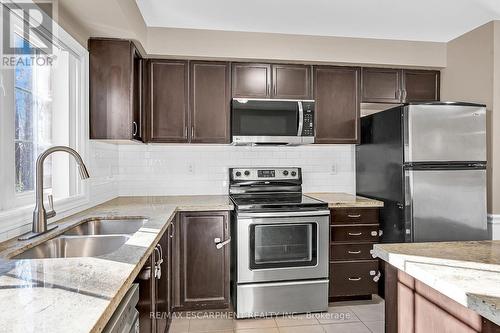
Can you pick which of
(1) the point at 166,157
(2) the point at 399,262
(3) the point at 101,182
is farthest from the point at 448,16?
(3) the point at 101,182

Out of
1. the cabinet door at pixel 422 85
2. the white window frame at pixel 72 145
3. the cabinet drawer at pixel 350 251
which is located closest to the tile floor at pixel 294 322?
the cabinet drawer at pixel 350 251

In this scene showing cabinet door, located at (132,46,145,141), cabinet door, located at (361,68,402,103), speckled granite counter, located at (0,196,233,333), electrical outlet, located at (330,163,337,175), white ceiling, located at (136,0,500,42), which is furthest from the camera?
electrical outlet, located at (330,163,337,175)

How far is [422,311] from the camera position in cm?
117

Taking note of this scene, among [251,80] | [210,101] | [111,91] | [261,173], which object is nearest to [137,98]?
[111,91]

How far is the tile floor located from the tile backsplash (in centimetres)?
118

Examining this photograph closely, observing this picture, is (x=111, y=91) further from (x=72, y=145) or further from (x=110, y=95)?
(x=72, y=145)

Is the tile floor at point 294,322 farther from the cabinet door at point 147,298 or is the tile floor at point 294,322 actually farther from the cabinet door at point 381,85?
the cabinet door at point 381,85

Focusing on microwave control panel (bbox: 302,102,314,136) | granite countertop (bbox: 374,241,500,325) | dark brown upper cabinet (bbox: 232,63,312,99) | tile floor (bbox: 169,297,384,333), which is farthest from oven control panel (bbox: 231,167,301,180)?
granite countertop (bbox: 374,241,500,325)

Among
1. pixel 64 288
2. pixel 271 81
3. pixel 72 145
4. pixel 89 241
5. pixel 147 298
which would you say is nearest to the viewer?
pixel 64 288

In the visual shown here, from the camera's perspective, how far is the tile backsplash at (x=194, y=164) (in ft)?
10.2

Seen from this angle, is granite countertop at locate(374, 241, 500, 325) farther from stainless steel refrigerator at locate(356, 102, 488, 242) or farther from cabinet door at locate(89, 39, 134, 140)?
cabinet door at locate(89, 39, 134, 140)

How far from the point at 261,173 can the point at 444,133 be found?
5.34 ft

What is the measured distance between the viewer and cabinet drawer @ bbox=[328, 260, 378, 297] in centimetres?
269

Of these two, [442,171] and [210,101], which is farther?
[210,101]
